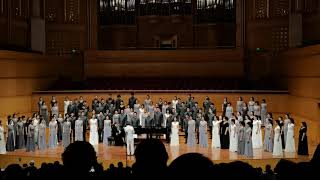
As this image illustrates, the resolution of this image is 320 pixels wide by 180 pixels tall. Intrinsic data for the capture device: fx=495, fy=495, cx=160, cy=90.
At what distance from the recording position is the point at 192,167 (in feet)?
6.63

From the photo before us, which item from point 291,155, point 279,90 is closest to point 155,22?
point 279,90

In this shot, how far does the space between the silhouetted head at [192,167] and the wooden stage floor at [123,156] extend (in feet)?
26.9

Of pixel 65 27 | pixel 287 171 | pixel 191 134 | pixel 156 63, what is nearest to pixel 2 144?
pixel 191 134

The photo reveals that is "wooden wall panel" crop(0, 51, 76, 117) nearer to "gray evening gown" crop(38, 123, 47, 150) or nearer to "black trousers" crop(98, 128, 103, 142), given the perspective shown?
"gray evening gown" crop(38, 123, 47, 150)

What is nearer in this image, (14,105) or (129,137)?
(129,137)

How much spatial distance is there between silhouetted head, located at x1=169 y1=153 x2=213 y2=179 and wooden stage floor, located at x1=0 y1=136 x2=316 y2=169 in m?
8.19

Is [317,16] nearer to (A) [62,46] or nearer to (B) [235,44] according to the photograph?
(B) [235,44]

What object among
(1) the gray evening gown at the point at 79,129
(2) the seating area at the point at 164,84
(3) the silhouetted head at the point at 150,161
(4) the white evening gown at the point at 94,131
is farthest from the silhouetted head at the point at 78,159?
(2) the seating area at the point at 164,84

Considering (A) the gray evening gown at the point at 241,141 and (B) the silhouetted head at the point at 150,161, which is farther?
(A) the gray evening gown at the point at 241,141

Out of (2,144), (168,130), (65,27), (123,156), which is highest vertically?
(65,27)

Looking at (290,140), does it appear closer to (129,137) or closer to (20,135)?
(129,137)

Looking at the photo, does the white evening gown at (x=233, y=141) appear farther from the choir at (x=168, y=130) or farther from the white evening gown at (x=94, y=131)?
the white evening gown at (x=94, y=131)

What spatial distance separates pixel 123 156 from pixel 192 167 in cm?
905

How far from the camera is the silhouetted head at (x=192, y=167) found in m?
2.02
